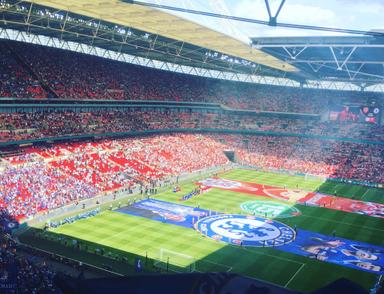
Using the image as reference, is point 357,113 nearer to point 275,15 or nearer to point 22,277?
point 22,277

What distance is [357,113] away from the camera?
70.0 m

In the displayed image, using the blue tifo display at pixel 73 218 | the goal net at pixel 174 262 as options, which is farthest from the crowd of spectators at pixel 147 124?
the goal net at pixel 174 262

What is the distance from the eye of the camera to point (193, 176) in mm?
56344

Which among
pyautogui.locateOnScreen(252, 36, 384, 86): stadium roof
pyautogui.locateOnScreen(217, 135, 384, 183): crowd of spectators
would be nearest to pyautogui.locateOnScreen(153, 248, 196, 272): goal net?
pyautogui.locateOnScreen(252, 36, 384, 86): stadium roof

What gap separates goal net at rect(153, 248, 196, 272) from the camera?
2638 centimetres

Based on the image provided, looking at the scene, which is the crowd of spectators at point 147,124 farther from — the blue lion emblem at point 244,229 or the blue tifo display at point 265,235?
the blue lion emblem at point 244,229

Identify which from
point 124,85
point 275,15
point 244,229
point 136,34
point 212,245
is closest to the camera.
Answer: point 275,15

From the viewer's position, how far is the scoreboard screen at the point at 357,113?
6612 cm

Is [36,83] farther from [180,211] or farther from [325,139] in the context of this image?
[325,139]

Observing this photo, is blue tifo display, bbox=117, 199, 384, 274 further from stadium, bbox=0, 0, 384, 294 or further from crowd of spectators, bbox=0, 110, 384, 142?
crowd of spectators, bbox=0, 110, 384, 142

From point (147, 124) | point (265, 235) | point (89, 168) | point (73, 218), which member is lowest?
point (73, 218)

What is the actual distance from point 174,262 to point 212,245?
4614 millimetres

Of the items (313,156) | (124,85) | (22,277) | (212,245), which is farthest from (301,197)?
(22,277)

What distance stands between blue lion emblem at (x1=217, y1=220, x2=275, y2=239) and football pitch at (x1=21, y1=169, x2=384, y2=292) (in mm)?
2782
